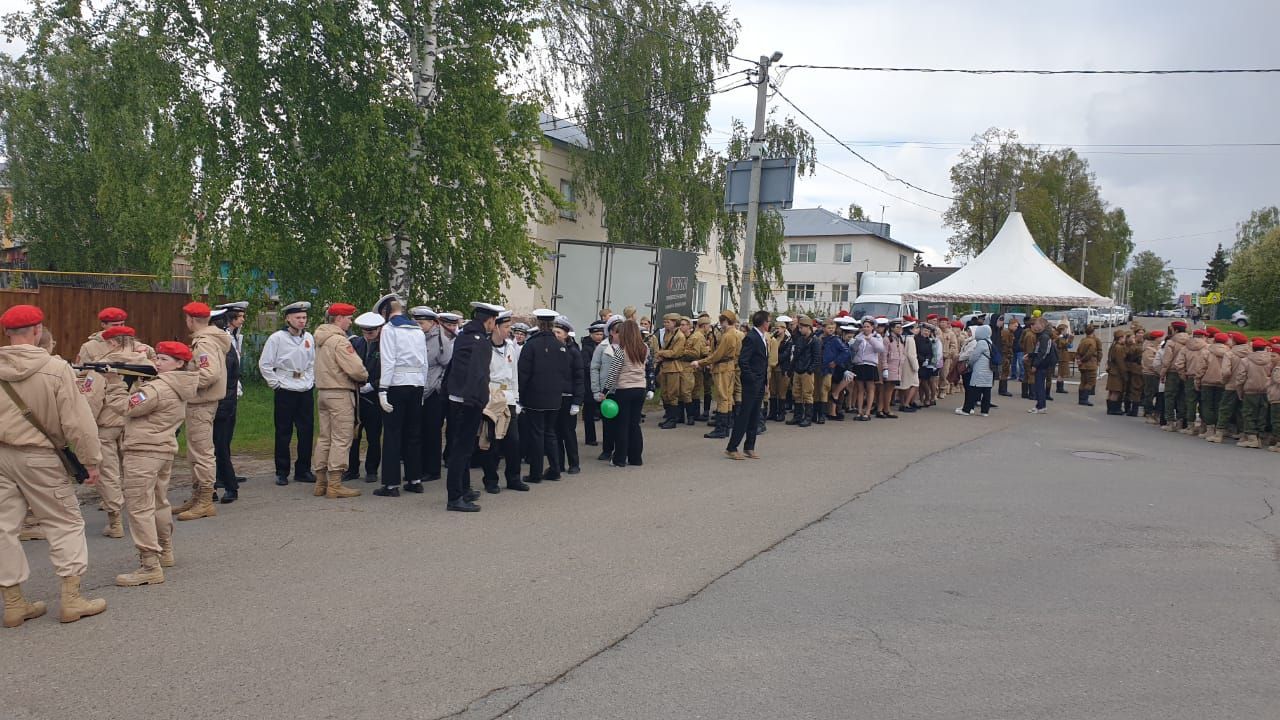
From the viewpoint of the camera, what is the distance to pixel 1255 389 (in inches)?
548

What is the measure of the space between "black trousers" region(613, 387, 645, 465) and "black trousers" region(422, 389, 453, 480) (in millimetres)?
2322

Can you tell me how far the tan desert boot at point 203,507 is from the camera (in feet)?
25.5

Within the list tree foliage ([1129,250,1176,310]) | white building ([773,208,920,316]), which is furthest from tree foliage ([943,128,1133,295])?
tree foliage ([1129,250,1176,310])

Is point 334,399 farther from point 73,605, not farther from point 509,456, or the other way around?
point 73,605

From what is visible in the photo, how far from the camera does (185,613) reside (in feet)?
17.5

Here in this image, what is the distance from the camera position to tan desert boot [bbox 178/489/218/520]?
25.5 feet

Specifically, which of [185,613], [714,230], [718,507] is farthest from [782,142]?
[185,613]

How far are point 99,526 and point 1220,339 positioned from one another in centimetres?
1661

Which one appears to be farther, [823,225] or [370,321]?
[823,225]

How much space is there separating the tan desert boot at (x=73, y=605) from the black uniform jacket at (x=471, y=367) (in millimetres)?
3590

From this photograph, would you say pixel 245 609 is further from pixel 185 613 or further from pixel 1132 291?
pixel 1132 291

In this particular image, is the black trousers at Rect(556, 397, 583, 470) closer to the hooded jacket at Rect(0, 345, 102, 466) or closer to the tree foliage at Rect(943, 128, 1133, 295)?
the hooded jacket at Rect(0, 345, 102, 466)

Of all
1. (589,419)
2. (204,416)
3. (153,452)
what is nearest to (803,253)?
(589,419)

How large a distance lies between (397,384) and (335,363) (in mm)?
636
